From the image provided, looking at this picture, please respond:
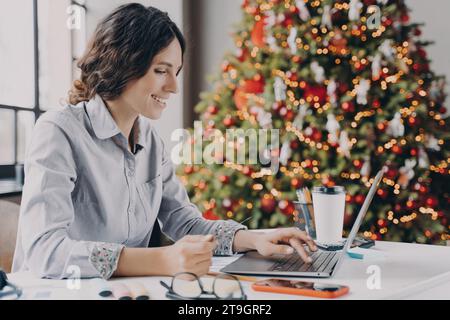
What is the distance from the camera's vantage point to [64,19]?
235 cm

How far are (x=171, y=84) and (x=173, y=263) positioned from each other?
0.50 metres

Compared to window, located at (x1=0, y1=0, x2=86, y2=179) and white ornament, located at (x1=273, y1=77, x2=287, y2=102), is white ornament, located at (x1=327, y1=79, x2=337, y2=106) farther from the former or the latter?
window, located at (x1=0, y1=0, x2=86, y2=179)

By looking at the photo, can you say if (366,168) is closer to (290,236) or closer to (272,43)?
(272,43)

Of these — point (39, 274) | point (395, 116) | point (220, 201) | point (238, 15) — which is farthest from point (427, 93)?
point (39, 274)

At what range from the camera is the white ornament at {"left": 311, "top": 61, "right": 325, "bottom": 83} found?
9.32 feet

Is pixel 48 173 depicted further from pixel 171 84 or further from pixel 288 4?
pixel 288 4

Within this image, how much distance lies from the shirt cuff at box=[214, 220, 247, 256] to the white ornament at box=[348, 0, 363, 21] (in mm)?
1920

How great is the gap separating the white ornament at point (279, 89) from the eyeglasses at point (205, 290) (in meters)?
2.13

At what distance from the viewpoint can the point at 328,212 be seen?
3.95ft

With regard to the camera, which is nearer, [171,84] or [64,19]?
[171,84]

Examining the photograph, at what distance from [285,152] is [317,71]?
1.54ft

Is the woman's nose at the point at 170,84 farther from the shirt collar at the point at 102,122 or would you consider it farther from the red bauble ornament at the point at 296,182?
the red bauble ornament at the point at 296,182

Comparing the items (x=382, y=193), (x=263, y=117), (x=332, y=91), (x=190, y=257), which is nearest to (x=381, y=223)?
(x=382, y=193)

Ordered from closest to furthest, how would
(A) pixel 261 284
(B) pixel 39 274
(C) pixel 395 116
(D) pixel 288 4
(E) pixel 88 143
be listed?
(A) pixel 261 284, (B) pixel 39 274, (E) pixel 88 143, (C) pixel 395 116, (D) pixel 288 4
